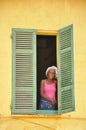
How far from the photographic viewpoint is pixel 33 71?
15.4 m

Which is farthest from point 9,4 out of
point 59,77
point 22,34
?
point 59,77

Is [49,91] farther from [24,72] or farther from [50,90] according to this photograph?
[24,72]

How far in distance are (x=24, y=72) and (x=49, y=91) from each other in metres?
0.60

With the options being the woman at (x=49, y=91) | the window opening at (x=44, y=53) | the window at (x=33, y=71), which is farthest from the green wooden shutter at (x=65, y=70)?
the window opening at (x=44, y=53)

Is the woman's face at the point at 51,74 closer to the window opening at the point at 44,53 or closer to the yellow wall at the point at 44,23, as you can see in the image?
the window opening at the point at 44,53

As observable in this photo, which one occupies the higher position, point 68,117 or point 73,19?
point 73,19

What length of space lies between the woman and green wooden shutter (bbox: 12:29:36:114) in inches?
10.8

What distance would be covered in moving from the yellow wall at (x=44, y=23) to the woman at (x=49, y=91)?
45cm

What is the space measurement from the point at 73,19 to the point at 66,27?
0.23m

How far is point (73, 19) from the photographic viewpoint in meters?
15.7

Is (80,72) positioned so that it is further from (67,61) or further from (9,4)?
(9,4)

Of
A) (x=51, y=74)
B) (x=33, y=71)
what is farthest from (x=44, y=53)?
(x=33, y=71)

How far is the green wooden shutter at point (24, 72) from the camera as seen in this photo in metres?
15.2

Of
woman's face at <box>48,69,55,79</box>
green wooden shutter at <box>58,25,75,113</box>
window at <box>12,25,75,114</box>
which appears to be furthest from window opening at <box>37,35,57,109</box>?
green wooden shutter at <box>58,25,75,113</box>
